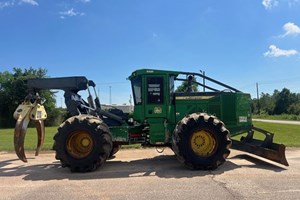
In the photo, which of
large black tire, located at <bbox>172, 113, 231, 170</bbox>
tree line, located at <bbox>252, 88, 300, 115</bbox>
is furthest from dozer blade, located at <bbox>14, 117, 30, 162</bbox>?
tree line, located at <bbox>252, 88, 300, 115</bbox>

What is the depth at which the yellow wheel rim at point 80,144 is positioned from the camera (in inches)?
407

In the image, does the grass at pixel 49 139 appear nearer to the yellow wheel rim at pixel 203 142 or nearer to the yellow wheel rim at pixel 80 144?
the yellow wheel rim at pixel 80 144

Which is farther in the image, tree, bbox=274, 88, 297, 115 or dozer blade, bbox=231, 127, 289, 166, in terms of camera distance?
tree, bbox=274, 88, 297, 115

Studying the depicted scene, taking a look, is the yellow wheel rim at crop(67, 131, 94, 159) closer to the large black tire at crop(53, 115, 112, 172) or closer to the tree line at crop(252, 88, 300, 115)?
the large black tire at crop(53, 115, 112, 172)

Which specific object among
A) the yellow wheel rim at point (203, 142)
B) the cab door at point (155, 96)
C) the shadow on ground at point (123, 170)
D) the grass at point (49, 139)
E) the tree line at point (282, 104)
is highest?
the tree line at point (282, 104)

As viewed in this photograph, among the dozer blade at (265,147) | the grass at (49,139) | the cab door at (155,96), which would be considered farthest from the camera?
the grass at (49,139)

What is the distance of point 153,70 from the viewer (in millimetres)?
11273

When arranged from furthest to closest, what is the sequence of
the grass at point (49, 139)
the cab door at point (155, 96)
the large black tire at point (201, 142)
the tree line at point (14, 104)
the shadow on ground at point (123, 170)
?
the tree line at point (14, 104), the grass at point (49, 139), the cab door at point (155, 96), the large black tire at point (201, 142), the shadow on ground at point (123, 170)

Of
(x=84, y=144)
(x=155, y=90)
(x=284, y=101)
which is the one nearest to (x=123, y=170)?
(x=84, y=144)

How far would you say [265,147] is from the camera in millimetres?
11086

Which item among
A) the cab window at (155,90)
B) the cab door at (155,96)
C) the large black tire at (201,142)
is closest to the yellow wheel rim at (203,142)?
the large black tire at (201,142)

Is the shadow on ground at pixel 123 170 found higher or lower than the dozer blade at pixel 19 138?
lower

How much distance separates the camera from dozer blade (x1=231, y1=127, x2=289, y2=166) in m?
10.2

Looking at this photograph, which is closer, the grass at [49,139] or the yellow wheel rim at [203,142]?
the yellow wheel rim at [203,142]
